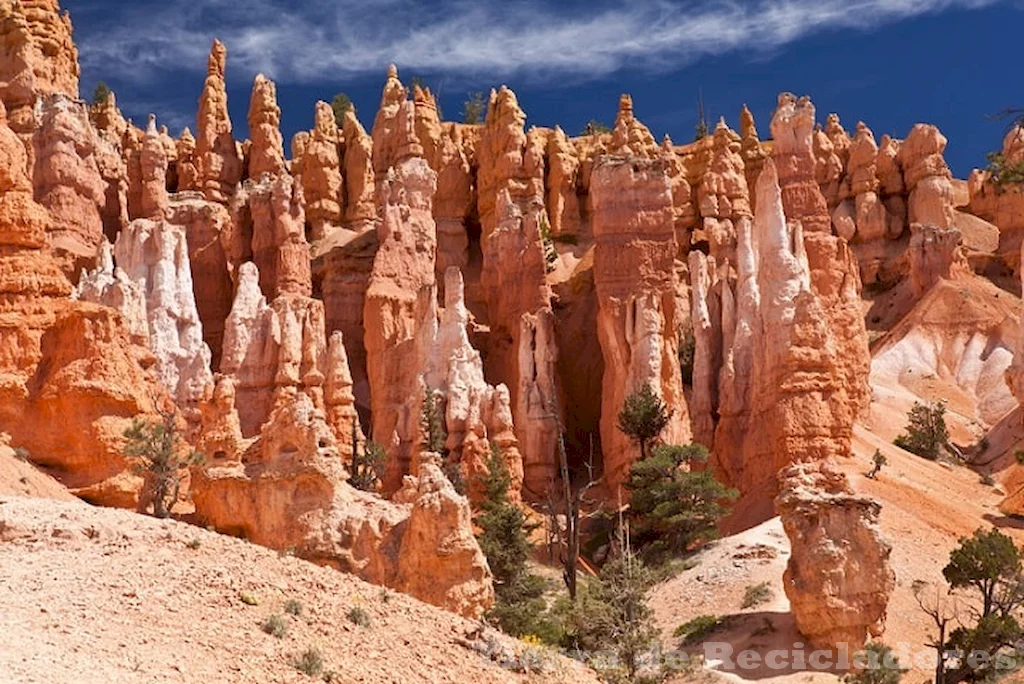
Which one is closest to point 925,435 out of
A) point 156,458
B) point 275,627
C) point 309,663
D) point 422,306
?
point 422,306

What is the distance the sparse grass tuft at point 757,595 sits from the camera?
99.2ft

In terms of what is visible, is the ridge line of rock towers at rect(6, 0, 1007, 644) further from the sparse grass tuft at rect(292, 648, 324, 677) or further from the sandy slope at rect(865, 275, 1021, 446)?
the sparse grass tuft at rect(292, 648, 324, 677)

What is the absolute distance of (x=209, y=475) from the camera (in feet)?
84.1

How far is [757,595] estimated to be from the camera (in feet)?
99.9

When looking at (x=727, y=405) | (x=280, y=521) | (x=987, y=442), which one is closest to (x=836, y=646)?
(x=280, y=521)

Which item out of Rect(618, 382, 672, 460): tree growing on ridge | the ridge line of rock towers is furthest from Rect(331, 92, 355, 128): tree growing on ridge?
Rect(618, 382, 672, 460): tree growing on ridge

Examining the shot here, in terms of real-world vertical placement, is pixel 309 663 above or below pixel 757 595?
below

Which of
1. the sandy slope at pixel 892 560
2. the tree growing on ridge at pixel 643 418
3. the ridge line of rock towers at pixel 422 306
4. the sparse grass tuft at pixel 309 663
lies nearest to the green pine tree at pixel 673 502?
the ridge line of rock towers at pixel 422 306

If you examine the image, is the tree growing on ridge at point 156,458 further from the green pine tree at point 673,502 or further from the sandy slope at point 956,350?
the sandy slope at point 956,350

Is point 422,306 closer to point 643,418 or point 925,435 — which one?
point 643,418

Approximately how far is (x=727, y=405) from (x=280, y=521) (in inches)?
860

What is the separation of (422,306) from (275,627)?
111 ft

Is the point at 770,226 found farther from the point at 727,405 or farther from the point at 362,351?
the point at 362,351

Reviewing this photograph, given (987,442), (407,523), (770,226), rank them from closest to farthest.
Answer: (407,523)
(770,226)
(987,442)
